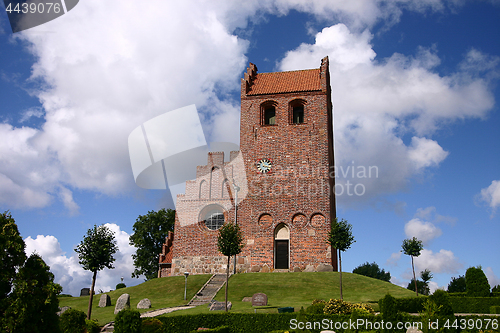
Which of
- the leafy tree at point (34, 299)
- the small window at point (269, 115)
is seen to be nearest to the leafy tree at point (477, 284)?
the small window at point (269, 115)

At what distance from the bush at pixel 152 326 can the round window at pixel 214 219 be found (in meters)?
18.3

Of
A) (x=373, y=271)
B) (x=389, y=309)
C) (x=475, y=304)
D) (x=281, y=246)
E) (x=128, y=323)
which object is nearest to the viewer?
(x=389, y=309)

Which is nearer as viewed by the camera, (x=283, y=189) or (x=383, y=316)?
(x=383, y=316)

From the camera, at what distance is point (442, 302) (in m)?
12.3

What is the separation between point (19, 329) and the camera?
35.3 feet

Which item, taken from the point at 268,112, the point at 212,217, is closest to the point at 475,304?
Answer: the point at 212,217

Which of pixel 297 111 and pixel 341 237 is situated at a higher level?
pixel 297 111

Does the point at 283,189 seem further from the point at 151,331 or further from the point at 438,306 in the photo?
the point at 438,306

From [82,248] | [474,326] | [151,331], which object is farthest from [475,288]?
[82,248]

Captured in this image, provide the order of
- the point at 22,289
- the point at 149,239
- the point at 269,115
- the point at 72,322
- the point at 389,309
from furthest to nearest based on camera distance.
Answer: the point at 149,239
the point at 269,115
the point at 72,322
the point at 389,309
the point at 22,289

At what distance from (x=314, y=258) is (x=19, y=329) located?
80.5 feet

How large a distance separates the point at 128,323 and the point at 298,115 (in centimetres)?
2732

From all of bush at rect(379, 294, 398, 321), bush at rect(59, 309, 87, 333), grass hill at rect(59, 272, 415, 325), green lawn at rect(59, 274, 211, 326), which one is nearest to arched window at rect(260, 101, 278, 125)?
grass hill at rect(59, 272, 415, 325)

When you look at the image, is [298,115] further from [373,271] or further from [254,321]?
[373,271]
